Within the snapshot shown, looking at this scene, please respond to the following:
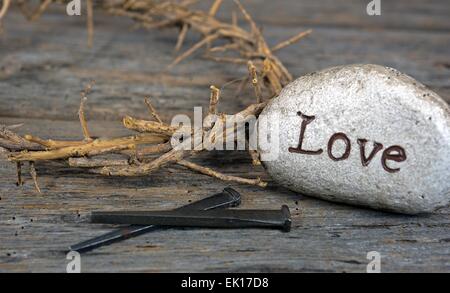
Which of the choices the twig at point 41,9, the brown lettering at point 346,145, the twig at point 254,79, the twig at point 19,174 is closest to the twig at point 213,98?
the twig at point 254,79

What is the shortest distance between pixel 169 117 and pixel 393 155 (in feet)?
1.66

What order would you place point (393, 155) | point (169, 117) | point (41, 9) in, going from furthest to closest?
point (41, 9) → point (169, 117) → point (393, 155)

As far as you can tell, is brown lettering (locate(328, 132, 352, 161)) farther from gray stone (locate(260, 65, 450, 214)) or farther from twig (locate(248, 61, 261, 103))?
twig (locate(248, 61, 261, 103))

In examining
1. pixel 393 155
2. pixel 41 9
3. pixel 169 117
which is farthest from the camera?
pixel 41 9

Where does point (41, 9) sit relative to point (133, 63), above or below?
above

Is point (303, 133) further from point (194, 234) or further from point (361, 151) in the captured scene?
point (194, 234)

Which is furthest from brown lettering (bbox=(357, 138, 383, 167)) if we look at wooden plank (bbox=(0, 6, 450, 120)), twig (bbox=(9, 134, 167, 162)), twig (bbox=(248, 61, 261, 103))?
wooden plank (bbox=(0, 6, 450, 120))

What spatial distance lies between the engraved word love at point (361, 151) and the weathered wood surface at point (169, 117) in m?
0.09

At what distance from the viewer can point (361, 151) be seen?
2.75 ft

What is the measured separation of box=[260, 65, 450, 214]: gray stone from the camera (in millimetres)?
808

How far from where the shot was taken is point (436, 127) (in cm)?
80

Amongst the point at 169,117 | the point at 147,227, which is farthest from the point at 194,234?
the point at 169,117

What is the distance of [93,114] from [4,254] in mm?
480

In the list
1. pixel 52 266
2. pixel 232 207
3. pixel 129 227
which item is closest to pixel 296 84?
pixel 232 207
